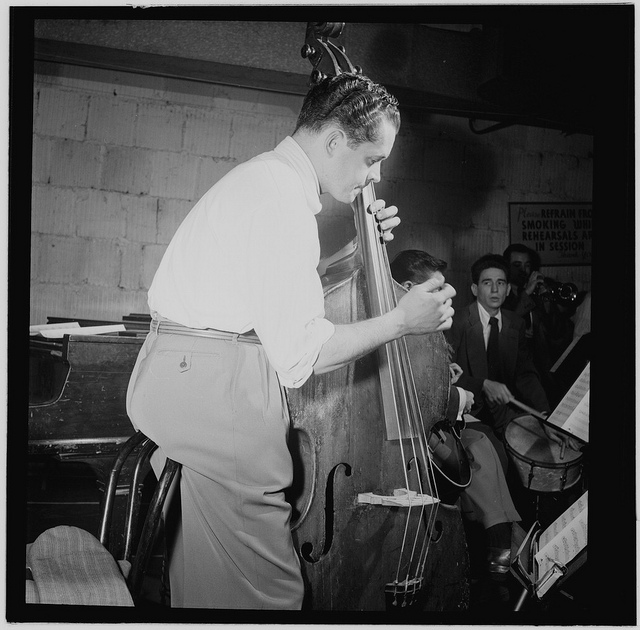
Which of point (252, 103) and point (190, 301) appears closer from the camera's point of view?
point (190, 301)

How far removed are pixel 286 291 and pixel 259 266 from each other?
93 millimetres

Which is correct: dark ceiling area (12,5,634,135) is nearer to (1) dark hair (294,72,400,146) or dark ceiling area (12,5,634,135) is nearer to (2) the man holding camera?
(1) dark hair (294,72,400,146)

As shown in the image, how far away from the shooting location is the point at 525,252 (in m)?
2.05

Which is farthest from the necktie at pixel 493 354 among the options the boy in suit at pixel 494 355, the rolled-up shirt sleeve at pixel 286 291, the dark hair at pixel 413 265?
the rolled-up shirt sleeve at pixel 286 291

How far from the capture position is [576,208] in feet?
6.82

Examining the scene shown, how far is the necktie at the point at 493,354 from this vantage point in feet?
6.63

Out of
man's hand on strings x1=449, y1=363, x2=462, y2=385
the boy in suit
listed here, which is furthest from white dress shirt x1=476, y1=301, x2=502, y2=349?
man's hand on strings x1=449, y1=363, x2=462, y2=385

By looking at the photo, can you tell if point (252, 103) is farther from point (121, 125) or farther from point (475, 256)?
Answer: point (475, 256)

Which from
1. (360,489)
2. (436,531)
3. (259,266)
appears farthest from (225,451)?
(436,531)

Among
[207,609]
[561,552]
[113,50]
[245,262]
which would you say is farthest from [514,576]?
[113,50]

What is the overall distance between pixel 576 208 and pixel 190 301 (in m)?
1.11

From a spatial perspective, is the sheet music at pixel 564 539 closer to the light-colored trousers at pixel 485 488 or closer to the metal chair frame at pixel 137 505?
the light-colored trousers at pixel 485 488

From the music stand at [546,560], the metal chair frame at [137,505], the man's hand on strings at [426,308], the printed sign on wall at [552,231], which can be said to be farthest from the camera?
the printed sign on wall at [552,231]

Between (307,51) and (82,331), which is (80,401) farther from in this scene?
(307,51)
